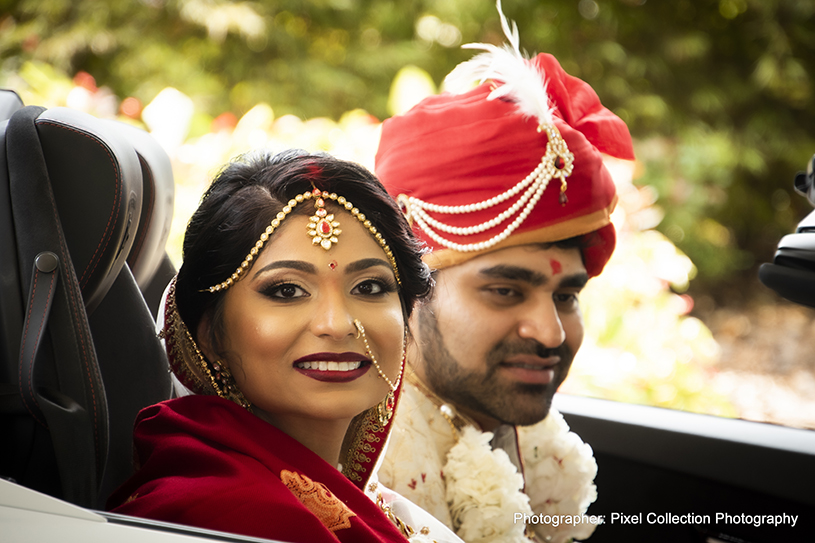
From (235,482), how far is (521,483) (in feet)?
3.31

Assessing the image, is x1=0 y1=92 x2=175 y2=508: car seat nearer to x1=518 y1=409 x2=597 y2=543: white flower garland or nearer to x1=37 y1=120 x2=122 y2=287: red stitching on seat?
x1=37 y1=120 x2=122 y2=287: red stitching on seat

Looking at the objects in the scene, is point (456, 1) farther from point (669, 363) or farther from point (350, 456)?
point (350, 456)

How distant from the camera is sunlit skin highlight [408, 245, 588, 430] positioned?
1.94 m

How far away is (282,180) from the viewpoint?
1.42 meters

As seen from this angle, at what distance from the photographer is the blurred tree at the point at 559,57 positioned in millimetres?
6676

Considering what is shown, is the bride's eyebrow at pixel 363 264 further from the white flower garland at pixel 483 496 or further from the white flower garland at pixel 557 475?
the white flower garland at pixel 557 475

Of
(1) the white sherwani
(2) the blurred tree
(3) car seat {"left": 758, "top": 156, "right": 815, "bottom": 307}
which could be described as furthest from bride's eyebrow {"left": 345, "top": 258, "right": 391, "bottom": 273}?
(2) the blurred tree

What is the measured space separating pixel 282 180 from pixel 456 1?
5708mm

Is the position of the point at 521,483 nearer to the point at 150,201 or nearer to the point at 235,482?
the point at 235,482

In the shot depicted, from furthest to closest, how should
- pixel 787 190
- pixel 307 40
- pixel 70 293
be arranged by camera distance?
pixel 787 190, pixel 307 40, pixel 70 293

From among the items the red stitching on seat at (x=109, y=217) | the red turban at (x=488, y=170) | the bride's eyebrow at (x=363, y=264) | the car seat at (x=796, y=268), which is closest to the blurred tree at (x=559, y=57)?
the red turban at (x=488, y=170)

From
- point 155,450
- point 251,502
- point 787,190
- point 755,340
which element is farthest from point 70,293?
A: point 787,190

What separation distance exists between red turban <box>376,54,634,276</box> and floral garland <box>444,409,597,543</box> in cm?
53

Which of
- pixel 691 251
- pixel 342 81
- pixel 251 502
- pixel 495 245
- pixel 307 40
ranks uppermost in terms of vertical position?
pixel 307 40
